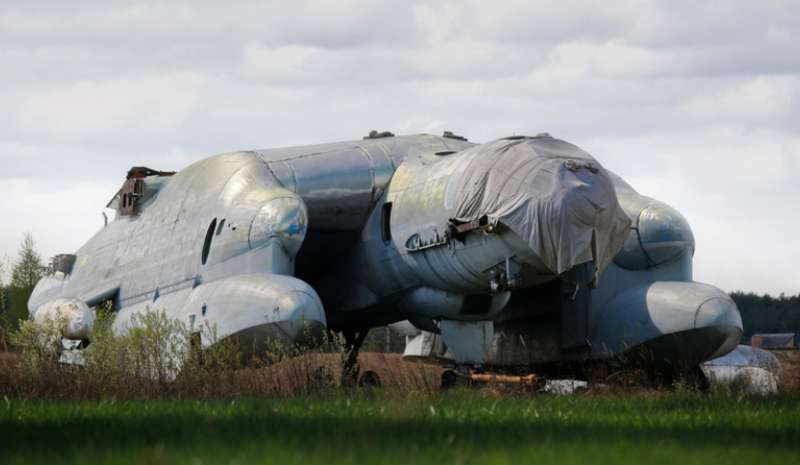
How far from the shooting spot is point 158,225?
19.6 m

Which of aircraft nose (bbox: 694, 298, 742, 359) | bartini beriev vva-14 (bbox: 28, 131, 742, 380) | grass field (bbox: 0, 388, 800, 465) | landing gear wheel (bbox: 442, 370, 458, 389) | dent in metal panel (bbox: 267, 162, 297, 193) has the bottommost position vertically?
landing gear wheel (bbox: 442, 370, 458, 389)

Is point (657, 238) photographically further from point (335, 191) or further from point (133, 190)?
point (133, 190)

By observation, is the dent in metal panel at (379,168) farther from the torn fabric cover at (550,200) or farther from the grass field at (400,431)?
the grass field at (400,431)

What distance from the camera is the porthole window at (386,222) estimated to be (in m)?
17.3

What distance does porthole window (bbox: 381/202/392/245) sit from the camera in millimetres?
17281

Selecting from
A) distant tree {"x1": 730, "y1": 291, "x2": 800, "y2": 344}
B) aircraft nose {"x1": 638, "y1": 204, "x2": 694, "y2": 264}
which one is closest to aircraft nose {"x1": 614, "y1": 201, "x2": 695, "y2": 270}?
aircraft nose {"x1": 638, "y1": 204, "x2": 694, "y2": 264}

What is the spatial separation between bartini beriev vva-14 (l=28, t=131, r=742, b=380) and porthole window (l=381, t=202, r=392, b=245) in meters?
0.05

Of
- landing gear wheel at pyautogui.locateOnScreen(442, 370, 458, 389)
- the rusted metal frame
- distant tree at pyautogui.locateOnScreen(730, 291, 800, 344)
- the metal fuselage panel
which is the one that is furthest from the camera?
distant tree at pyautogui.locateOnScreen(730, 291, 800, 344)

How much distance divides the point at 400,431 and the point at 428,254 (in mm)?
9510

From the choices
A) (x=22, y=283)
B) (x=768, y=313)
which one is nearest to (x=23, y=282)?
(x=22, y=283)

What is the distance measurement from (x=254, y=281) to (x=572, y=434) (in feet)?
31.3

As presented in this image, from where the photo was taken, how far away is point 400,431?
20.3 ft

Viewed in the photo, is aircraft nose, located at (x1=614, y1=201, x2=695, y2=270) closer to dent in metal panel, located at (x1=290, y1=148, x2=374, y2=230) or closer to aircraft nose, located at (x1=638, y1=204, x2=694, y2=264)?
aircraft nose, located at (x1=638, y1=204, x2=694, y2=264)

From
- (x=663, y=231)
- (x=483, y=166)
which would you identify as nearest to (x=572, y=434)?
(x=483, y=166)
